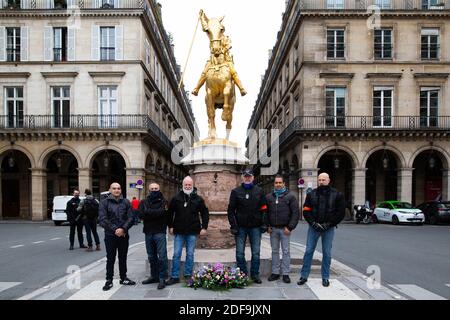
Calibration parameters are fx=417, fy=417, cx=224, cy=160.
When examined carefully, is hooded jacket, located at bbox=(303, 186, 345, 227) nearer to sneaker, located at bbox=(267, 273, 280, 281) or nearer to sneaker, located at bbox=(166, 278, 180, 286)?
sneaker, located at bbox=(267, 273, 280, 281)

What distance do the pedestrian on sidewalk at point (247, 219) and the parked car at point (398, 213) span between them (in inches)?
766

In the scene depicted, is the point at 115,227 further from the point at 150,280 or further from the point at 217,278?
the point at 217,278

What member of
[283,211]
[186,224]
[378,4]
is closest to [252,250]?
[283,211]

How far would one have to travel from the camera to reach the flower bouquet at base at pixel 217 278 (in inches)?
255

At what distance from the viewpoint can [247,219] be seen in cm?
704

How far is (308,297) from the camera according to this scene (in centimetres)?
618

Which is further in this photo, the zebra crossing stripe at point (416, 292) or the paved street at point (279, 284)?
the zebra crossing stripe at point (416, 292)

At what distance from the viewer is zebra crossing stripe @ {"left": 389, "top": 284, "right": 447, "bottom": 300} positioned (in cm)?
655

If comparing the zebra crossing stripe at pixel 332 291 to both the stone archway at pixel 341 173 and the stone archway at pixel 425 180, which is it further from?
the stone archway at pixel 425 180

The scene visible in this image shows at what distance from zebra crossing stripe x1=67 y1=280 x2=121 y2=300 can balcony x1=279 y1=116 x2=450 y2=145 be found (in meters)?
22.3

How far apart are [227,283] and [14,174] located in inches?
1172

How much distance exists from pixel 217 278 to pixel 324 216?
79.4 inches

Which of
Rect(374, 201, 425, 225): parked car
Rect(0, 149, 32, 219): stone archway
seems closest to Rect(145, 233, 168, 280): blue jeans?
Rect(374, 201, 425, 225): parked car

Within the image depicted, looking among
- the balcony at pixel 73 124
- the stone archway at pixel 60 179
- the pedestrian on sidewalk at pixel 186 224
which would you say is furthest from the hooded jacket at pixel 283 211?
the stone archway at pixel 60 179
